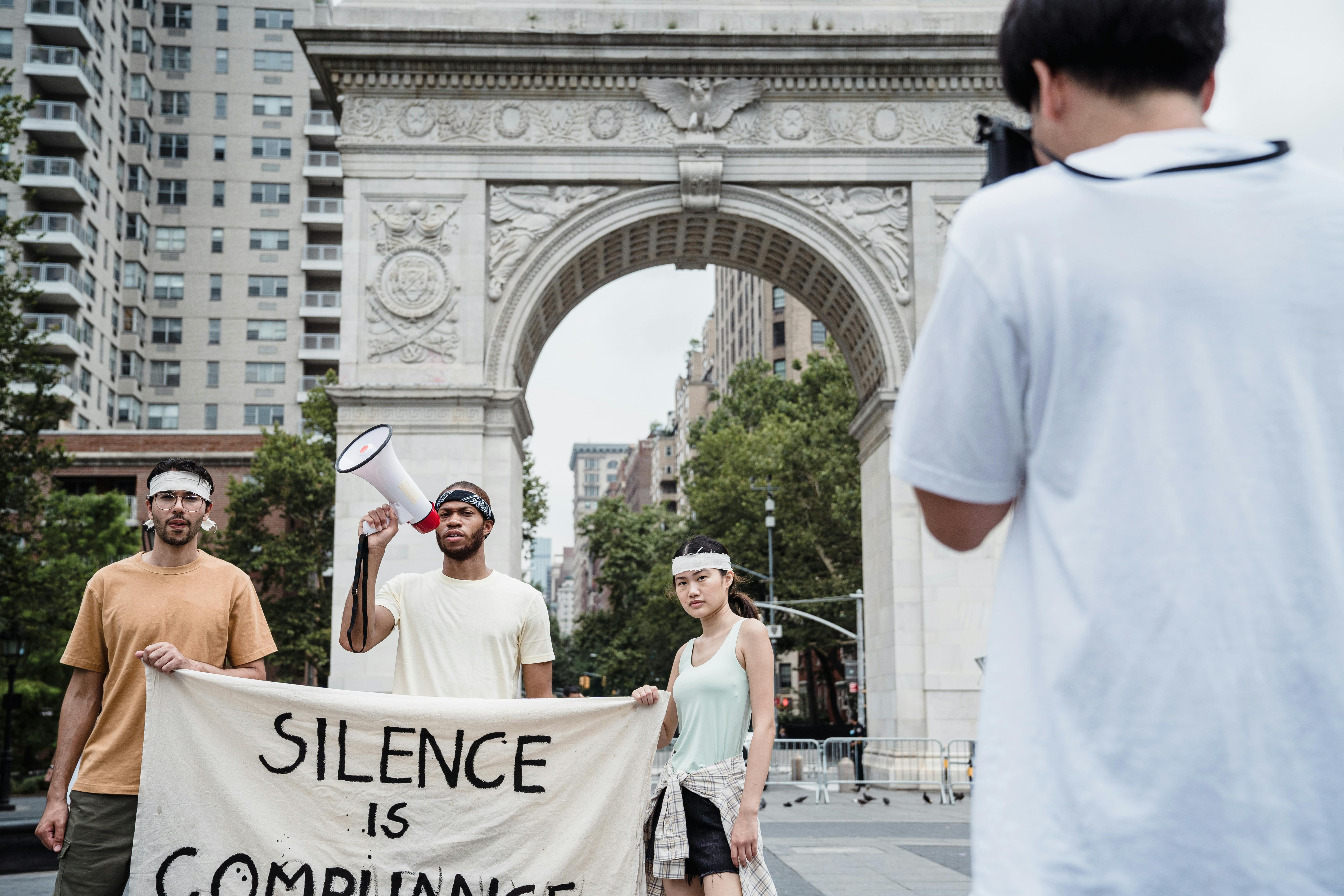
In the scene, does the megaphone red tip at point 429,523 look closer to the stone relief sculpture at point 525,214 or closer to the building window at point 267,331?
the stone relief sculpture at point 525,214

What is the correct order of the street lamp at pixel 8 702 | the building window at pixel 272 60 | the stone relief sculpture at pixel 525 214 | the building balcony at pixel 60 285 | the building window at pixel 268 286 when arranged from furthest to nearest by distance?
1. the building window at pixel 272 60
2. the building window at pixel 268 286
3. the building balcony at pixel 60 285
4. the street lamp at pixel 8 702
5. the stone relief sculpture at pixel 525 214

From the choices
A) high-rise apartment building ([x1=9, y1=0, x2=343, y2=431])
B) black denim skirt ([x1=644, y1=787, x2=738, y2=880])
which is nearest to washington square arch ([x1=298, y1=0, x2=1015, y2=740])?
black denim skirt ([x1=644, y1=787, x2=738, y2=880])

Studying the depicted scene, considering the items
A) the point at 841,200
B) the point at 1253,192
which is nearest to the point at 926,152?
the point at 841,200

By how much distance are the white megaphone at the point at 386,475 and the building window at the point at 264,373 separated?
6385cm

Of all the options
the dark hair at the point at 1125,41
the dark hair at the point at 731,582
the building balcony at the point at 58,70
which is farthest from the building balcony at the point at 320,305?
the dark hair at the point at 1125,41

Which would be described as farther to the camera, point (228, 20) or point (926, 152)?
point (228, 20)

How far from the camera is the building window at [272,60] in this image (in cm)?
6862

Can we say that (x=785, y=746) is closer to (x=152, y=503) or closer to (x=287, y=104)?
(x=152, y=503)

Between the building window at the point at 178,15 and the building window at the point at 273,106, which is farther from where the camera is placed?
the building window at the point at 178,15

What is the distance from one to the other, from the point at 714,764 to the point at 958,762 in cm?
1723

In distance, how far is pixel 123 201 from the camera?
65125 mm

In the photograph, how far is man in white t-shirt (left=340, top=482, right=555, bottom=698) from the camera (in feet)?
19.0

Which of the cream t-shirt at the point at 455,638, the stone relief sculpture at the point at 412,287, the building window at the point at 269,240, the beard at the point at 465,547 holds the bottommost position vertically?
the cream t-shirt at the point at 455,638

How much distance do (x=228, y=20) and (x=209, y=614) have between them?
71.5 meters
